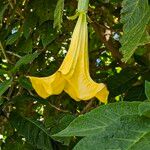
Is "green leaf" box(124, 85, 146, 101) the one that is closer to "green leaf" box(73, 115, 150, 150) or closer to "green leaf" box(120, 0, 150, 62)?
"green leaf" box(120, 0, 150, 62)

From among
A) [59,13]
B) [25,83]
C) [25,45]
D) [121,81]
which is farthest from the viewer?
[25,45]

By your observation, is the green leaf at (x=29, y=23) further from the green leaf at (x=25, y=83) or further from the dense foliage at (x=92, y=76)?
the green leaf at (x=25, y=83)

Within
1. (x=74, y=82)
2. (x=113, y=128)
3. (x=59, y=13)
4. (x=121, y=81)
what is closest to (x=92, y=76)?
(x=121, y=81)

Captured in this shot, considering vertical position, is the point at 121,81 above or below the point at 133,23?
below

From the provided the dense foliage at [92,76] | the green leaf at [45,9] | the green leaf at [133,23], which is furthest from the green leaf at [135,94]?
the green leaf at [133,23]

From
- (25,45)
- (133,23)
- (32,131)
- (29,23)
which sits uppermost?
(133,23)

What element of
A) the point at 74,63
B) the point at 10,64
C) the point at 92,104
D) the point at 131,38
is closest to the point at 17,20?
the point at 10,64

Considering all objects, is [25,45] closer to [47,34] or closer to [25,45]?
[25,45]

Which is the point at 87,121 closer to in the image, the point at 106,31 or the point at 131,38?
the point at 131,38
